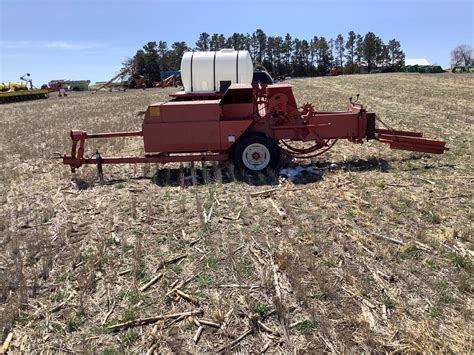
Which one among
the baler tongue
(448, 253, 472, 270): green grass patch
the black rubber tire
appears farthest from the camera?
the baler tongue

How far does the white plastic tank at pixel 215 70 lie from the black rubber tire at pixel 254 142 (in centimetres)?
472

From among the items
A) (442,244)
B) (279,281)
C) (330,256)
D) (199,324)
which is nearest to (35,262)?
(199,324)

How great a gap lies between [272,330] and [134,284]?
5.38 feet

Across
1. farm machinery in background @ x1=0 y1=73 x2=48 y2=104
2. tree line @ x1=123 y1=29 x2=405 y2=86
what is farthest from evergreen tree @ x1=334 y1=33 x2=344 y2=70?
farm machinery in background @ x1=0 y1=73 x2=48 y2=104

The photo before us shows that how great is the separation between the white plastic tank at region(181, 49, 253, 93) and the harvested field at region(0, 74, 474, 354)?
5.10 meters

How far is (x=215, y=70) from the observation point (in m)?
12.6

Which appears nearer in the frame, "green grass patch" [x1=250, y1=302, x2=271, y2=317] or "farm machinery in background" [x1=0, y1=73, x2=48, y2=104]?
"green grass patch" [x1=250, y1=302, x2=271, y2=317]

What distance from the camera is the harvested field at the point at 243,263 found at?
3.60 meters

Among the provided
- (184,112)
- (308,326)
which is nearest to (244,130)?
(184,112)

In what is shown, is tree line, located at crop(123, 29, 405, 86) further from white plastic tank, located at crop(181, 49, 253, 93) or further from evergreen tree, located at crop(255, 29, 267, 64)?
white plastic tank, located at crop(181, 49, 253, 93)

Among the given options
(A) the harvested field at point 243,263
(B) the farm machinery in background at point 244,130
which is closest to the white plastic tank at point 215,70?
(B) the farm machinery in background at point 244,130

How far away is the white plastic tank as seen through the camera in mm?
12578

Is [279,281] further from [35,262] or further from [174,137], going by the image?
[174,137]

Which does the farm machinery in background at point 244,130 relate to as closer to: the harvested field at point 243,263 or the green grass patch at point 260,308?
the harvested field at point 243,263
